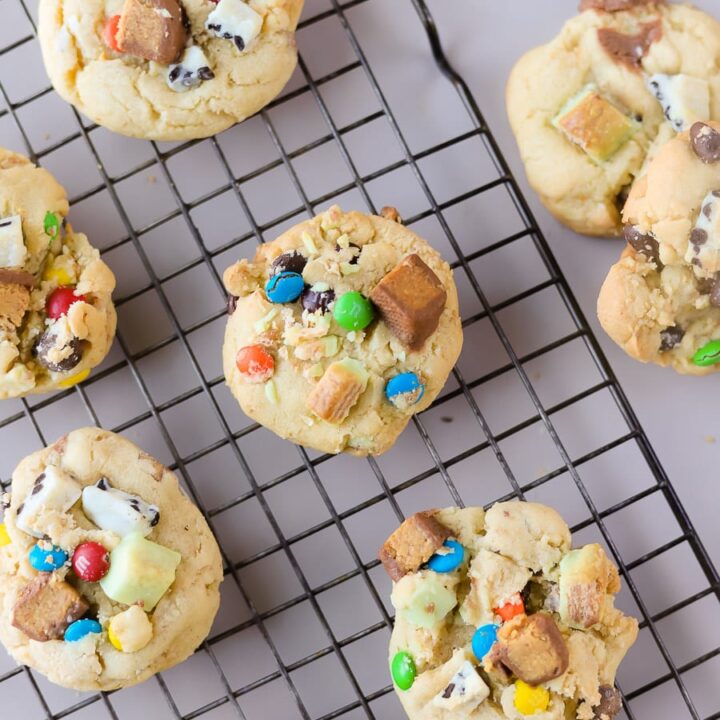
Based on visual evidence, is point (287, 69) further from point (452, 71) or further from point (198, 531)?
point (198, 531)

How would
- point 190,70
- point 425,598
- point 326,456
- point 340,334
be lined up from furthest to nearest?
point 326,456, point 190,70, point 340,334, point 425,598

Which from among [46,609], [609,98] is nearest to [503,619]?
[46,609]

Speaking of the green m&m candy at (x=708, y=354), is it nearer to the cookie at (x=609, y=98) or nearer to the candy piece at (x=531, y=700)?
the cookie at (x=609, y=98)

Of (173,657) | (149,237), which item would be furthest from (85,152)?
(173,657)

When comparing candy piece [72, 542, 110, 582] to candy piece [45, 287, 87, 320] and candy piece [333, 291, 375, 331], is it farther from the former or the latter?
candy piece [333, 291, 375, 331]

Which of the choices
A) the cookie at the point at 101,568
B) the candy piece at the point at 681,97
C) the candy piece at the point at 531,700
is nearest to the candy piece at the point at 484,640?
the candy piece at the point at 531,700

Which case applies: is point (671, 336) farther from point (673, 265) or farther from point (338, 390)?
point (338, 390)
